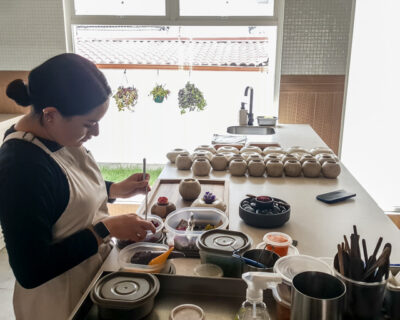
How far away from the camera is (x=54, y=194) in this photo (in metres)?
1.17

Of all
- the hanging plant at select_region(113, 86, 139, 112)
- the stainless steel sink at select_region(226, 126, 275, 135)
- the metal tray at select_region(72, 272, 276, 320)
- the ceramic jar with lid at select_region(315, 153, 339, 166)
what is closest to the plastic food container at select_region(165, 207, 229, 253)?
the metal tray at select_region(72, 272, 276, 320)

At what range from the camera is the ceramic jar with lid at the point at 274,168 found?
86.4 inches

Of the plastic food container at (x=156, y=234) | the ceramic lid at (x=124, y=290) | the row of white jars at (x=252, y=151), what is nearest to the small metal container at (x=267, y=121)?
the row of white jars at (x=252, y=151)

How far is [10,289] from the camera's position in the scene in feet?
9.44

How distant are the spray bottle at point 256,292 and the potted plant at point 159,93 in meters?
2.96

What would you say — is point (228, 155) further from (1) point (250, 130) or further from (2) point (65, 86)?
(2) point (65, 86)

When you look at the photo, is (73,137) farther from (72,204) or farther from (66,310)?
(66,310)

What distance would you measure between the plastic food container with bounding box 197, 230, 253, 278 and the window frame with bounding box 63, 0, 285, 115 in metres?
2.51

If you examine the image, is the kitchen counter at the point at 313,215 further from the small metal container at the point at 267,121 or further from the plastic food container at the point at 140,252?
the small metal container at the point at 267,121

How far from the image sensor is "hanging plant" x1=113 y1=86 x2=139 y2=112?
372 cm

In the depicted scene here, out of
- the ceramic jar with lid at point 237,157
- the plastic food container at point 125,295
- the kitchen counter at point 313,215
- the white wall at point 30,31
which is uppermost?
the white wall at point 30,31

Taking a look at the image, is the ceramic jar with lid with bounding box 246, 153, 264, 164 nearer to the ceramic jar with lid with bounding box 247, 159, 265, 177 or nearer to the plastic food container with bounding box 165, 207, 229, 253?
the ceramic jar with lid with bounding box 247, 159, 265, 177

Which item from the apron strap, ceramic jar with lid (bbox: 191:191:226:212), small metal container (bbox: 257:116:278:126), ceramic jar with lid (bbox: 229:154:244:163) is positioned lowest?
small metal container (bbox: 257:116:278:126)

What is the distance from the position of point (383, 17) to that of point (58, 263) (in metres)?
3.36
